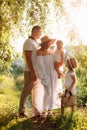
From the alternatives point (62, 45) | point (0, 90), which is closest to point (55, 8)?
point (62, 45)

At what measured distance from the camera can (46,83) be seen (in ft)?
34.1

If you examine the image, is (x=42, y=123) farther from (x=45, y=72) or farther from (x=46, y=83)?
(x=45, y=72)

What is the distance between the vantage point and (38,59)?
10.3 meters


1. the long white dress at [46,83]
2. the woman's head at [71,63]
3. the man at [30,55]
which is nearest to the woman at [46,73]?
the long white dress at [46,83]

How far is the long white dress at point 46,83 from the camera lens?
10.4m

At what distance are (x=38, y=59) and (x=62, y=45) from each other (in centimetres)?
63

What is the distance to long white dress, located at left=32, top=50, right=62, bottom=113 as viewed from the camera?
10.4 metres

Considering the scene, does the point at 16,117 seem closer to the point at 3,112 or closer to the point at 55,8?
the point at 3,112

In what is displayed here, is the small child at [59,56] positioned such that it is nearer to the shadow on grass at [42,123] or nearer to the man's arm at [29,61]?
the man's arm at [29,61]

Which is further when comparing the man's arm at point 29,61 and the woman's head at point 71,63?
the man's arm at point 29,61

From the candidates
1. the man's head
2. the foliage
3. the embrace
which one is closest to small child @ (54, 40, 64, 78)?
the embrace

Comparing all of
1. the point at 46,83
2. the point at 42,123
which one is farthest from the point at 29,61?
the point at 42,123

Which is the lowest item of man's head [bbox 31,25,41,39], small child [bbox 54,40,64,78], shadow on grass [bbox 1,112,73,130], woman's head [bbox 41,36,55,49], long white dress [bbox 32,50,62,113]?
shadow on grass [bbox 1,112,73,130]

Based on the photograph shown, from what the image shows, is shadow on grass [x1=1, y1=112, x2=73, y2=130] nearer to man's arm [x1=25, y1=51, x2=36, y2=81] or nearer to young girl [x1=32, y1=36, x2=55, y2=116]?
young girl [x1=32, y1=36, x2=55, y2=116]
